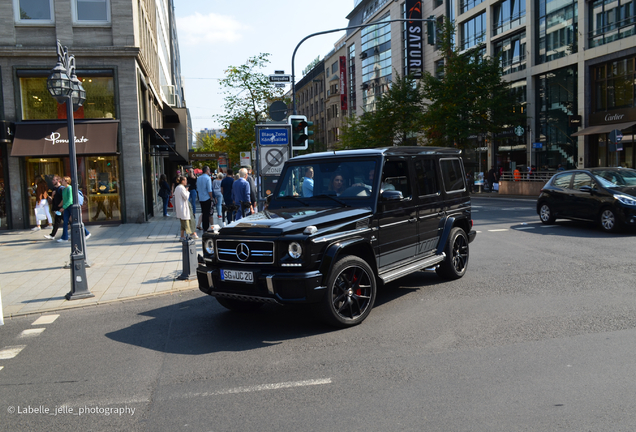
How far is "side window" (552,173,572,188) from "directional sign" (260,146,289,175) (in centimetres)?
755

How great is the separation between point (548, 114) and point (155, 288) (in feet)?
107

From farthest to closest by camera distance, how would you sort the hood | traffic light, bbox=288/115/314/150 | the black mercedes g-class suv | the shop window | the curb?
the shop window, traffic light, bbox=288/115/314/150, the curb, the hood, the black mercedes g-class suv

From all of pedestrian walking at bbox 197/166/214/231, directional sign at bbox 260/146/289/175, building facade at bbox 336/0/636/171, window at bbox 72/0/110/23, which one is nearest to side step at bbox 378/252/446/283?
directional sign at bbox 260/146/289/175

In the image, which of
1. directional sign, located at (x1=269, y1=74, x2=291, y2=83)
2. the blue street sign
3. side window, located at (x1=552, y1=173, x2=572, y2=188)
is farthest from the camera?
directional sign, located at (x1=269, y1=74, x2=291, y2=83)

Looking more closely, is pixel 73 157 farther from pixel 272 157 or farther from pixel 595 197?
pixel 595 197

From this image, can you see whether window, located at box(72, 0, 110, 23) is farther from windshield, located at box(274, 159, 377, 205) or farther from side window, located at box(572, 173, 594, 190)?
side window, located at box(572, 173, 594, 190)

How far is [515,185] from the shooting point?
107ft

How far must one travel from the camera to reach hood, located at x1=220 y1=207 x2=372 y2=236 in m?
5.55

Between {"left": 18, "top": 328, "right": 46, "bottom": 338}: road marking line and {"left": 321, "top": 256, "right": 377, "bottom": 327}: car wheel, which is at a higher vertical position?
{"left": 321, "top": 256, "right": 377, "bottom": 327}: car wheel

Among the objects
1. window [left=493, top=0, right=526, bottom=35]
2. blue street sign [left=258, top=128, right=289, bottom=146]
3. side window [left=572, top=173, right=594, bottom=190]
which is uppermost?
window [left=493, top=0, right=526, bottom=35]

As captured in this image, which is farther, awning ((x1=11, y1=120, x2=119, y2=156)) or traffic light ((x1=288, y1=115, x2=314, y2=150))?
awning ((x1=11, y1=120, x2=119, y2=156))

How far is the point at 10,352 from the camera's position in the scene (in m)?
5.50

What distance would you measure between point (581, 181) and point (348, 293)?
1034cm

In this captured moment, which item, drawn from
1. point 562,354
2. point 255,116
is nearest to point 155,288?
point 562,354
